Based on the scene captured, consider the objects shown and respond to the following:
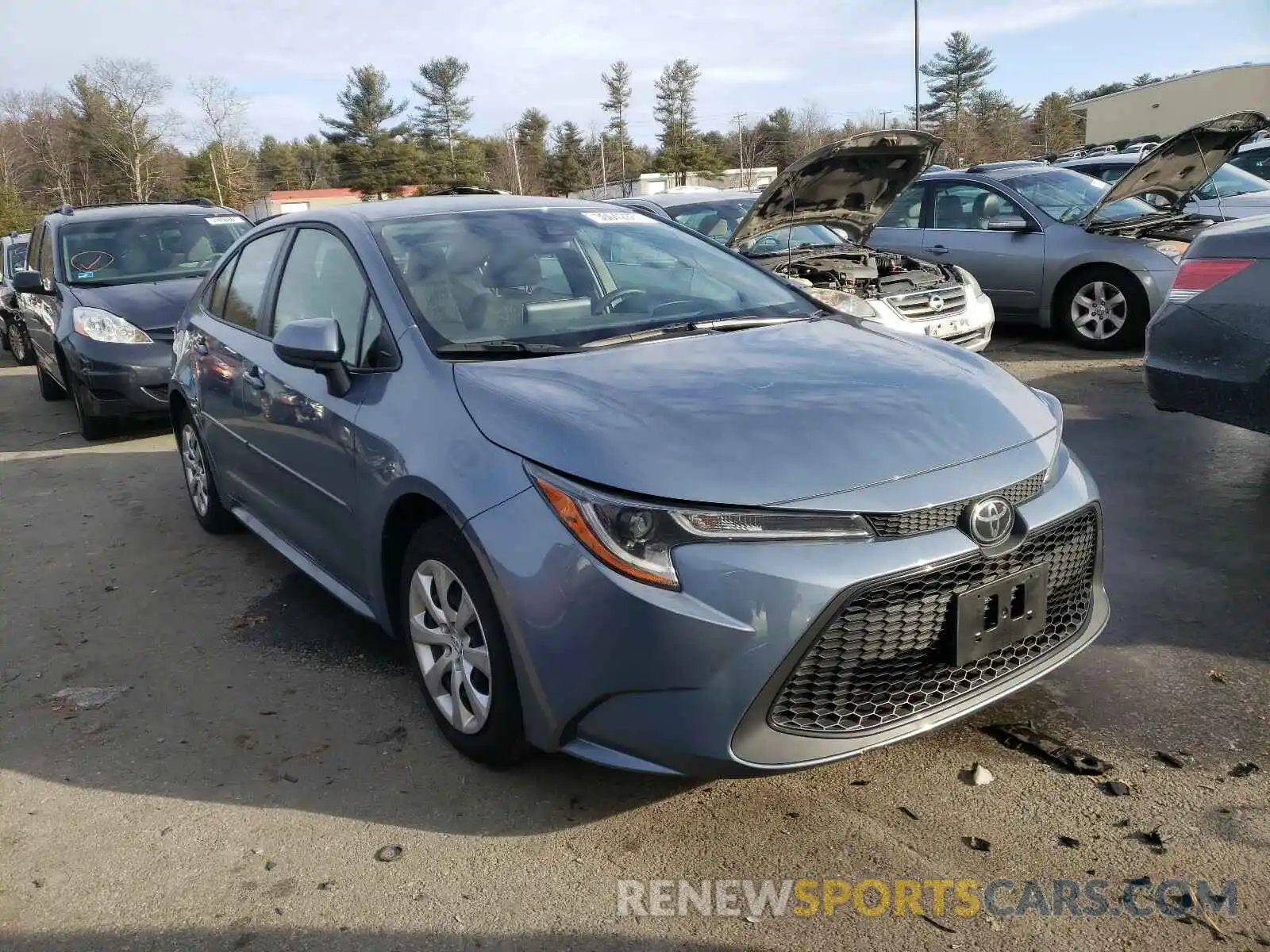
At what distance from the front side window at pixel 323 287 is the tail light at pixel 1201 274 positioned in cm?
361

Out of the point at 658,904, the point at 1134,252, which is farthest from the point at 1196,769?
the point at 1134,252

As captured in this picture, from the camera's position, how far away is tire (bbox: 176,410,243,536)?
5.36 meters

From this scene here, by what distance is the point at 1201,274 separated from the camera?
15.5 ft

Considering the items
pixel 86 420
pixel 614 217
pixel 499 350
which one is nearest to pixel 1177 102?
pixel 86 420

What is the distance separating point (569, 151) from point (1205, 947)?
76.7 m

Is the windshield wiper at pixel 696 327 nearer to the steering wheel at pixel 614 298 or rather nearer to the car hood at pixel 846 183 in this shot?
the steering wheel at pixel 614 298

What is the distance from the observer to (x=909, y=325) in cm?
748

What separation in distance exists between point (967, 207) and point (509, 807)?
29.2 feet

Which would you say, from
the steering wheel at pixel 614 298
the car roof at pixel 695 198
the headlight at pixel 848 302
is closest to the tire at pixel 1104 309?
the car roof at pixel 695 198

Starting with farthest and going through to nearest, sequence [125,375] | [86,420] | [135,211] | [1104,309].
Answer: [135,211], [1104,309], [86,420], [125,375]

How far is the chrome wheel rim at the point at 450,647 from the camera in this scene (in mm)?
2932

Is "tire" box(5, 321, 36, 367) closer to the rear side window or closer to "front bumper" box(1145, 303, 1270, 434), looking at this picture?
the rear side window

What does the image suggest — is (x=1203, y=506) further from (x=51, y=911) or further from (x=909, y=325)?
(x=51, y=911)

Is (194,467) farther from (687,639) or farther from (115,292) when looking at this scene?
(687,639)
